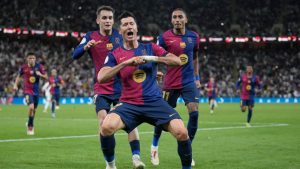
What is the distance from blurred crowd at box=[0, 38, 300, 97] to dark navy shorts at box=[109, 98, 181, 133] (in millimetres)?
43017

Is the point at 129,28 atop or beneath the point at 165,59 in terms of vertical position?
atop

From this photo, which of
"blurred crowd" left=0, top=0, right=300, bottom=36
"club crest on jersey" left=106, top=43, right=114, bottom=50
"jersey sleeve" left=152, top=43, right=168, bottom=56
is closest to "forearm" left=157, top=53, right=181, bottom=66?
"jersey sleeve" left=152, top=43, right=168, bottom=56

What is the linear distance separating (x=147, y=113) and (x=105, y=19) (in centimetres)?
280

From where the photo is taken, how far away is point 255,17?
6750 centimetres

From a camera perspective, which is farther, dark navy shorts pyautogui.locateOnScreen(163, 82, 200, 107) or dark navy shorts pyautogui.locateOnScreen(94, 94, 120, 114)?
dark navy shorts pyautogui.locateOnScreen(163, 82, 200, 107)

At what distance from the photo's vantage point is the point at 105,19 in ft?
33.7

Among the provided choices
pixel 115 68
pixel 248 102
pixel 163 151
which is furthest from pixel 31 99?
pixel 115 68

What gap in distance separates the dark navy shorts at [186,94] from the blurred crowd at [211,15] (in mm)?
49257

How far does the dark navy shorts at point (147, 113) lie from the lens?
804 centimetres

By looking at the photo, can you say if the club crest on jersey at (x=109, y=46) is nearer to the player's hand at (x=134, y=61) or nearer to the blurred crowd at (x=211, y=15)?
the player's hand at (x=134, y=61)

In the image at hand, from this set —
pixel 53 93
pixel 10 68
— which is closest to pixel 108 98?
pixel 53 93

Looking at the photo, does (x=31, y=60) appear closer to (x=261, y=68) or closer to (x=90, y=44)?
(x=90, y=44)

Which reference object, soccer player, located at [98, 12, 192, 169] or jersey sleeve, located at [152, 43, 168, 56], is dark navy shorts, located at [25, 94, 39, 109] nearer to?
soccer player, located at [98, 12, 192, 169]

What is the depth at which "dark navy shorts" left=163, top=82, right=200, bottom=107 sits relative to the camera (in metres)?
11.2
